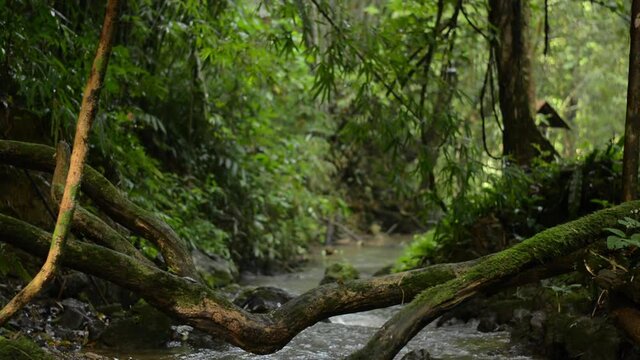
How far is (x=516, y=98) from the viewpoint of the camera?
7602 mm

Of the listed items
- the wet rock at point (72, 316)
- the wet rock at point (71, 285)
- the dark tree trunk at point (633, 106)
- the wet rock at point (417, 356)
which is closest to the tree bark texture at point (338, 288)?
the dark tree trunk at point (633, 106)

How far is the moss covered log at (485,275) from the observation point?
9.93 feet

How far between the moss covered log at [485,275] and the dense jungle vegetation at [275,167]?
1 centimetres

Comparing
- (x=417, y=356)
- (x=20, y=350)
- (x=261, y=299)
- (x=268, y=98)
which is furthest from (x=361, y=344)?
(x=268, y=98)

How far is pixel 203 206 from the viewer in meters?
9.46

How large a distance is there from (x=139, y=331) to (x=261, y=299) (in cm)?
166

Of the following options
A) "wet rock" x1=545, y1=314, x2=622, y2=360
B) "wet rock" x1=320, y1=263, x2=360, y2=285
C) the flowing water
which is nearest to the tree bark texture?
"wet rock" x1=545, y1=314, x2=622, y2=360

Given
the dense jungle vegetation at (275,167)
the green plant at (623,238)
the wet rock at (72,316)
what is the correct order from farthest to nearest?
1. the wet rock at (72,316)
2. the dense jungle vegetation at (275,167)
3. the green plant at (623,238)

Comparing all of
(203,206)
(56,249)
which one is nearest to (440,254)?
(203,206)

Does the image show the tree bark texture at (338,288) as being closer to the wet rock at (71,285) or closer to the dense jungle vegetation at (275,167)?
the dense jungle vegetation at (275,167)

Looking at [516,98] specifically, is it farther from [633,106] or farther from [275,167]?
[275,167]

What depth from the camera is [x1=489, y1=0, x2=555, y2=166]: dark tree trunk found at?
7465mm

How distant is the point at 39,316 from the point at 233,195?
551cm

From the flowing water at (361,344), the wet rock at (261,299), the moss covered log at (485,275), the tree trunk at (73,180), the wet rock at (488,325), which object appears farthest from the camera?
the wet rock at (261,299)
